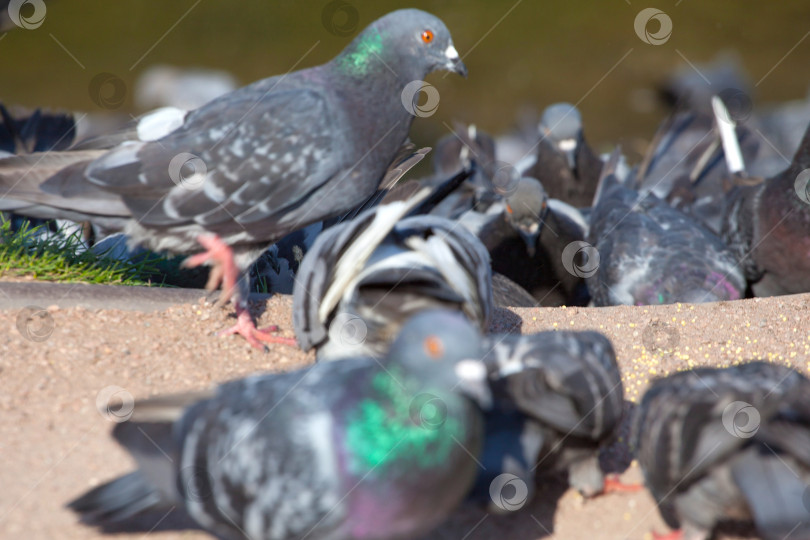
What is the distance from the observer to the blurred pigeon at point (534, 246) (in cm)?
656

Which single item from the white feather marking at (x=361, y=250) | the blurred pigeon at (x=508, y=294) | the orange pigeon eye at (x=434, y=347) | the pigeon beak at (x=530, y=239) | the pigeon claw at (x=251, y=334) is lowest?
the blurred pigeon at (x=508, y=294)

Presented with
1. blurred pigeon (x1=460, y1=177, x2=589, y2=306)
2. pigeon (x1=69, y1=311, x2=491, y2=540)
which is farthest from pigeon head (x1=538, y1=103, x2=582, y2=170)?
pigeon (x1=69, y1=311, x2=491, y2=540)

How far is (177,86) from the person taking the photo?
13.8 m

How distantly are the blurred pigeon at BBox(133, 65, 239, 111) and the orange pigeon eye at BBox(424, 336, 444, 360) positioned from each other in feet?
36.9

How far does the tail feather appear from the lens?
9.06 feet

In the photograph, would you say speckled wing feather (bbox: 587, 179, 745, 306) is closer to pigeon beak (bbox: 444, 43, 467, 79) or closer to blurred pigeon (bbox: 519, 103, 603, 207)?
blurred pigeon (bbox: 519, 103, 603, 207)

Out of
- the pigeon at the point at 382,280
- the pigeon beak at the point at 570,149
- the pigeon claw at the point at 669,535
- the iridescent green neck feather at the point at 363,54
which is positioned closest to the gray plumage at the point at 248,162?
the iridescent green neck feather at the point at 363,54

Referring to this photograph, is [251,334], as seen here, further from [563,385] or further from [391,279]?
[563,385]

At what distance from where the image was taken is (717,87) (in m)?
12.3

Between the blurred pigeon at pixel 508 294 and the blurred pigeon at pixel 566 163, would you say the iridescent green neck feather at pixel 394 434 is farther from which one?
the blurred pigeon at pixel 566 163

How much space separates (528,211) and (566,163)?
2500 mm

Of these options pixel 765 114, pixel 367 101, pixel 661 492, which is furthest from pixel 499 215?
pixel 765 114

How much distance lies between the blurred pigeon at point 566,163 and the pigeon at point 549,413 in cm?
589

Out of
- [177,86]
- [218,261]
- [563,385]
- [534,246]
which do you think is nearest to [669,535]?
[563,385]
